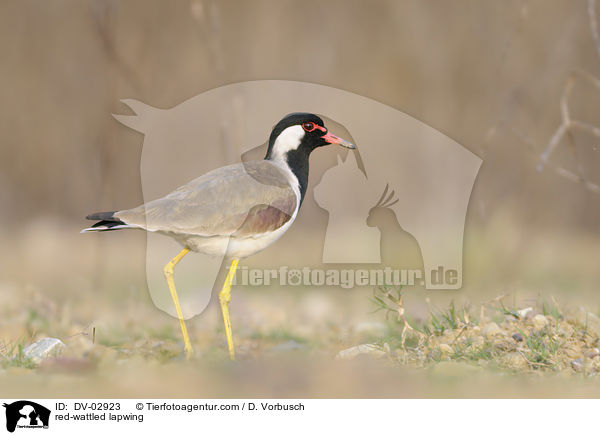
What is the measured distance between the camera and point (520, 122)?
25.3 ft

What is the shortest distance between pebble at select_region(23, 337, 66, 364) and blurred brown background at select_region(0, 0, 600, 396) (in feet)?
10.2

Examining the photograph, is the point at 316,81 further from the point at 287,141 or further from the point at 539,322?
the point at 539,322

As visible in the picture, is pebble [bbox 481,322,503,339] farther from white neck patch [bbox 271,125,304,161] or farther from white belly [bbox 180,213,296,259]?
white neck patch [bbox 271,125,304,161]

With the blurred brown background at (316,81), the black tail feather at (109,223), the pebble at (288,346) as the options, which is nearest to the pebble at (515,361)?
the pebble at (288,346)

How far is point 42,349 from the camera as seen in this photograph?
3051 mm

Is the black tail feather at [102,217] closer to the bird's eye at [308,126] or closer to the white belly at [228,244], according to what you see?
the white belly at [228,244]

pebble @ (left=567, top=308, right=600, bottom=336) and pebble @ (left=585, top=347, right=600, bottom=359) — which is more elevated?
pebble @ (left=567, top=308, right=600, bottom=336)

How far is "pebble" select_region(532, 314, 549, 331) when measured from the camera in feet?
10.4

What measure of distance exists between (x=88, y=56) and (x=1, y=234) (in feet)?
7.07

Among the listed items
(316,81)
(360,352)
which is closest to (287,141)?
(360,352)

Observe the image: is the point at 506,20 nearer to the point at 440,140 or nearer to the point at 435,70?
the point at 435,70

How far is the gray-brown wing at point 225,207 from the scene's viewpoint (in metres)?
2.93
